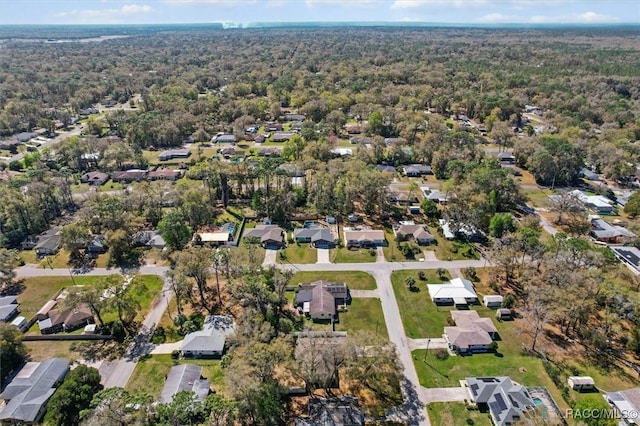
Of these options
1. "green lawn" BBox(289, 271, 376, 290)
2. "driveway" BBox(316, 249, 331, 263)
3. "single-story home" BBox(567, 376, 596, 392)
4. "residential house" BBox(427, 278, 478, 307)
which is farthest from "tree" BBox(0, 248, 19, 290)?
"single-story home" BBox(567, 376, 596, 392)

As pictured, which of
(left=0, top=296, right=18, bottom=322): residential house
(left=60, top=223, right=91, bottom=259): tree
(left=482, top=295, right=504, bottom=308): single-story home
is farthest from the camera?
(left=60, top=223, right=91, bottom=259): tree

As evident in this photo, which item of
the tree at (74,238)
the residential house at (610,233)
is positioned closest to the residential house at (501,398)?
the residential house at (610,233)

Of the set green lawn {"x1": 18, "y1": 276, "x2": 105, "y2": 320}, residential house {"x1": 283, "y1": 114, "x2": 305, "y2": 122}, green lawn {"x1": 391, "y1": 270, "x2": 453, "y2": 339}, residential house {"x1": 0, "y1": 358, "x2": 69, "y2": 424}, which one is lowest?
green lawn {"x1": 391, "y1": 270, "x2": 453, "y2": 339}

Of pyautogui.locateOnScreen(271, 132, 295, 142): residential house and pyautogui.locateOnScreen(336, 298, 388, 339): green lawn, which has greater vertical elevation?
pyautogui.locateOnScreen(271, 132, 295, 142): residential house

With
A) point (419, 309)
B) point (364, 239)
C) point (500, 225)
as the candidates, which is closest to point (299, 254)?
point (364, 239)

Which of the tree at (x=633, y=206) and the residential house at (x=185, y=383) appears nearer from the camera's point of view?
the residential house at (x=185, y=383)

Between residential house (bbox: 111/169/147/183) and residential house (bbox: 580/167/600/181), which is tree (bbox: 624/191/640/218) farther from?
residential house (bbox: 111/169/147/183)

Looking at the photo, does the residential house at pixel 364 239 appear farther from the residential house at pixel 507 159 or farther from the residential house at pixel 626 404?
the residential house at pixel 507 159
